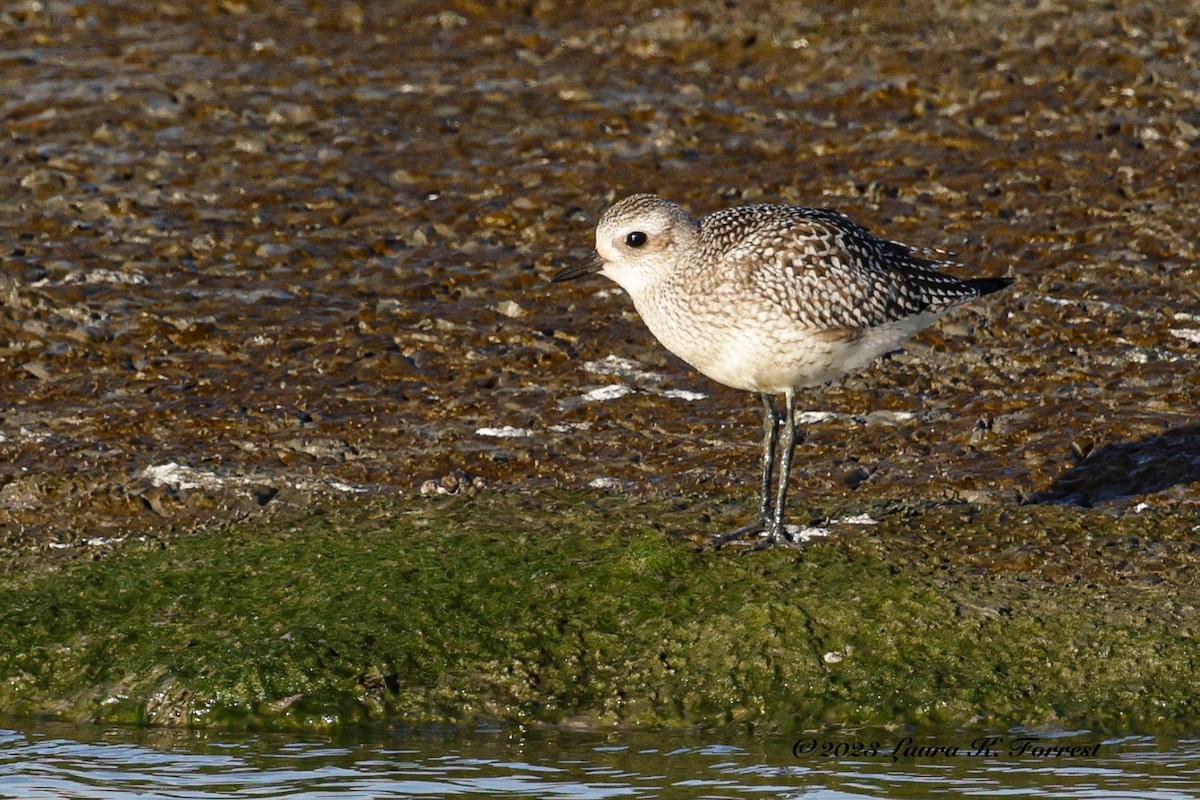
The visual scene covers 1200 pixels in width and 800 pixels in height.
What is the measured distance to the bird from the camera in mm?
10430

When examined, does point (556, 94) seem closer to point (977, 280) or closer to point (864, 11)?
point (864, 11)

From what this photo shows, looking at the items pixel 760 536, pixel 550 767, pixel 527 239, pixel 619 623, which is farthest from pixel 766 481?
pixel 527 239

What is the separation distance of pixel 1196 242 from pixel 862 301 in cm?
430

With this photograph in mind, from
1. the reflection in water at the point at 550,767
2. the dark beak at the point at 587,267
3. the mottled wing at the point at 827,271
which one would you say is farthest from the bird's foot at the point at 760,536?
the dark beak at the point at 587,267

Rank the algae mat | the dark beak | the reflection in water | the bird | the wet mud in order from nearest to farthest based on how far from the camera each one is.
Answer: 1. the reflection in water
2. the algae mat
3. the bird
4. the dark beak
5. the wet mud

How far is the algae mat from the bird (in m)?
0.71

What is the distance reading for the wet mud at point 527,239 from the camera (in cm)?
1155

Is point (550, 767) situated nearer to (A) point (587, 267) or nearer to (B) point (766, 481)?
(B) point (766, 481)

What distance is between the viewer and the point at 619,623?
9.63 metres

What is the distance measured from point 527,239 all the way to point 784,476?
4.86 meters

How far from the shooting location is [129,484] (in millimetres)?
11305

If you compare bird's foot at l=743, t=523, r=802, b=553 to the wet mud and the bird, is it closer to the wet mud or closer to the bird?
the bird

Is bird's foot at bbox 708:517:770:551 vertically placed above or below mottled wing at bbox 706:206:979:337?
below

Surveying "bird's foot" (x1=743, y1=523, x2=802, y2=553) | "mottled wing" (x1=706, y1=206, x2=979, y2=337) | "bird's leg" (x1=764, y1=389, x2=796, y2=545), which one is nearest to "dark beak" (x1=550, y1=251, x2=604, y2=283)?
"mottled wing" (x1=706, y1=206, x2=979, y2=337)
